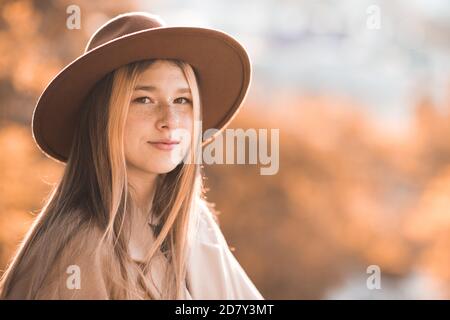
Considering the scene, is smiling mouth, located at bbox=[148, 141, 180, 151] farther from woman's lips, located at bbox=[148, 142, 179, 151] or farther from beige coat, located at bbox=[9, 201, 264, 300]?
beige coat, located at bbox=[9, 201, 264, 300]

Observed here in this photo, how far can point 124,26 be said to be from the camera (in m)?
1.58

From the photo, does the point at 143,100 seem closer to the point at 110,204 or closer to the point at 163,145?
the point at 163,145

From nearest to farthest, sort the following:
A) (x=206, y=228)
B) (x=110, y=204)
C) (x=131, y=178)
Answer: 1. (x=110, y=204)
2. (x=131, y=178)
3. (x=206, y=228)

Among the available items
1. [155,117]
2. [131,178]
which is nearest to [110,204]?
[131,178]

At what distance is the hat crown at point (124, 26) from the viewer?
1572 mm

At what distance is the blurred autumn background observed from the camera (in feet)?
21.5

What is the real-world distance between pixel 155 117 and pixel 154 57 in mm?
146

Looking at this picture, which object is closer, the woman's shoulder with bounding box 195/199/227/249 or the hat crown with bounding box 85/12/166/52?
the hat crown with bounding box 85/12/166/52

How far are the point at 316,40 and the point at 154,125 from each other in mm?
5653

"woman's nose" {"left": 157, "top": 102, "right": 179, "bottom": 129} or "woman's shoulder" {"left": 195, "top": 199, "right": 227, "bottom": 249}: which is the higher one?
"woman's nose" {"left": 157, "top": 102, "right": 179, "bottom": 129}

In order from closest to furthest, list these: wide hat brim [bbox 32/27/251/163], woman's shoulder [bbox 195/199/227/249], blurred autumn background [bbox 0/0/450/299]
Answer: wide hat brim [bbox 32/27/251/163] → woman's shoulder [bbox 195/199/227/249] → blurred autumn background [bbox 0/0/450/299]

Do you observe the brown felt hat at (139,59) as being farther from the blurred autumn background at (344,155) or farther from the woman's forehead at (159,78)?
the blurred autumn background at (344,155)

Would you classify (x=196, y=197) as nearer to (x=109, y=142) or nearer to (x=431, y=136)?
(x=109, y=142)

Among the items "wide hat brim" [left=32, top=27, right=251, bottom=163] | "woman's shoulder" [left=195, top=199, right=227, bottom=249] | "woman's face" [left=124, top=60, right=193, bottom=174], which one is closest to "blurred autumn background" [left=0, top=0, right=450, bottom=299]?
"wide hat brim" [left=32, top=27, right=251, bottom=163]
